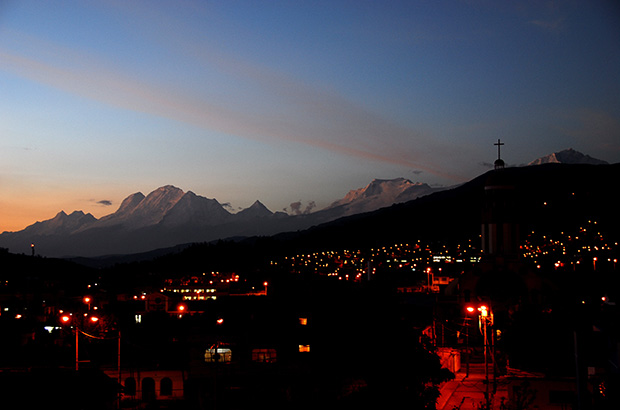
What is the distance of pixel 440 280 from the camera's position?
82.9 m

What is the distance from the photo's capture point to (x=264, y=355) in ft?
87.0

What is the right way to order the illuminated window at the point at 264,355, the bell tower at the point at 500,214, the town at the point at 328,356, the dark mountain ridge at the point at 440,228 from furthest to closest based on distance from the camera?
the dark mountain ridge at the point at 440,228
the bell tower at the point at 500,214
the illuminated window at the point at 264,355
the town at the point at 328,356

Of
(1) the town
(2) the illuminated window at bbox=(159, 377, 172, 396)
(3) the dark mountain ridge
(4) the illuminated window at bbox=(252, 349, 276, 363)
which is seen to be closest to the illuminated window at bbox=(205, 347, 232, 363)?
(1) the town

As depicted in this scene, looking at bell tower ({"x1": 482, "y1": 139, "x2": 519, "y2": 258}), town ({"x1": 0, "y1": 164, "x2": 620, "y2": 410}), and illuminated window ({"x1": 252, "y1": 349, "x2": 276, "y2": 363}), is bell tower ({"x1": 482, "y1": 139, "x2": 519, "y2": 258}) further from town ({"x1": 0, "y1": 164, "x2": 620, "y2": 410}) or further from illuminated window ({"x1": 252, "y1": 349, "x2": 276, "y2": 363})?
illuminated window ({"x1": 252, "y1": 349, "x2": 276, "y2": 363})

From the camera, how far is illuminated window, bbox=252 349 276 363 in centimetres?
2636

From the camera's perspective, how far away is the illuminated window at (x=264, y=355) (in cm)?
2636

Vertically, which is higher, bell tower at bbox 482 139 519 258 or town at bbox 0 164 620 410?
bell tower at bbox 482 139 519 258

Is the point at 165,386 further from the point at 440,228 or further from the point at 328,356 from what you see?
the point at 440,228

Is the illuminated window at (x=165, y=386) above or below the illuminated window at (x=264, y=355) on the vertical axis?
below

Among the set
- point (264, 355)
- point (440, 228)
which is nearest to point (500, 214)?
point (264, 355)

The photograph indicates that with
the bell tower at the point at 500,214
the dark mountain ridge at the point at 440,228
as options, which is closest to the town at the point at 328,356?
the bell tower at the point at 500,214

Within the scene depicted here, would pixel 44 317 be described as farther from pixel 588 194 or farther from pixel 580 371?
pixel 588 194

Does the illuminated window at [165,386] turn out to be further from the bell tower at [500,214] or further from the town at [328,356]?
the bell tower at [500,214]

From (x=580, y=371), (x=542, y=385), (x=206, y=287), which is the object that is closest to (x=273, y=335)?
(x=542, y=385)
